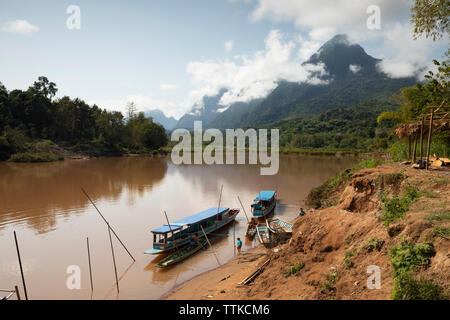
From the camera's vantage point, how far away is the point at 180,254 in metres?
10.8

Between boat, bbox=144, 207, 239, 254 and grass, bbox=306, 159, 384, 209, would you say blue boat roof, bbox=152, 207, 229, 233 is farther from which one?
grass, bbox=306, 159, 384, 209

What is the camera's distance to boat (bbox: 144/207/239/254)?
10797 mm

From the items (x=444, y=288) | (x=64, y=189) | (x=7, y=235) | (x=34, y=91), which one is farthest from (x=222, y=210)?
(x=34, y=91)

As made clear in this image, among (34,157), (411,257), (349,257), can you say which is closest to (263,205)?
(349,257)

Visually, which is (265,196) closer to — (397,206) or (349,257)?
(397,206)

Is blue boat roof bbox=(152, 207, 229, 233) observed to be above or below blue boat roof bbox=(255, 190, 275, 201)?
below

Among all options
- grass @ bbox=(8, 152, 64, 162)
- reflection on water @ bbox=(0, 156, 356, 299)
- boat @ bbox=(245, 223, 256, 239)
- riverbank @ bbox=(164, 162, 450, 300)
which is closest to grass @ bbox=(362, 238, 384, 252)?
riverbank @ bbox=(164, 162, 450, 300)

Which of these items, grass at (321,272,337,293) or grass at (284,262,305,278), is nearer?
grass at (321,272,337,293)

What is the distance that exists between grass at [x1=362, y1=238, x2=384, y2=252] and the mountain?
11538 cm

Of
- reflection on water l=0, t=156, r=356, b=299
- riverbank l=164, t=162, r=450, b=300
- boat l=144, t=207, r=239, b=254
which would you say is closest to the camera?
riverbank l=164, t=162, r=450, b=300

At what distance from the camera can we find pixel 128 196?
69.2 ft

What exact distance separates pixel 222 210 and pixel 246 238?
2.43 meters

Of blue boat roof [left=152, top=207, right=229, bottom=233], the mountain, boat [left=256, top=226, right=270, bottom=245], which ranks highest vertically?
the mountain

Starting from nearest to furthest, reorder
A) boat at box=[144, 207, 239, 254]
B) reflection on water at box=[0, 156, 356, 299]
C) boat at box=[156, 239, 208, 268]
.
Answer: reflection on water at box=[0, 156, 356, 299]
boat at box=[156, 239, 208, 268]
boat at box=[144, 207, 239, 254]
